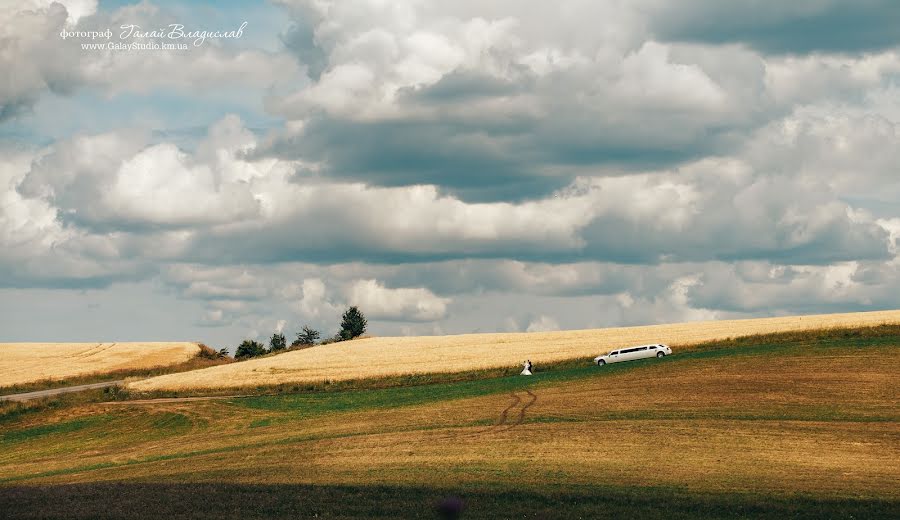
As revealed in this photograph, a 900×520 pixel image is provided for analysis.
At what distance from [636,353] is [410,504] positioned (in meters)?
47.3

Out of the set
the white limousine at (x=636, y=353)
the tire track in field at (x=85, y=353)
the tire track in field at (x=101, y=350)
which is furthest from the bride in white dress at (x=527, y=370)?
the tire track in field at (x=101, y=350)

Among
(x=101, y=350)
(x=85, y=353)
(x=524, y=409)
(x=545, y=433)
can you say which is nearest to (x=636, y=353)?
(x=524, y=409)

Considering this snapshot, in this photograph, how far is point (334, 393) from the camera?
69250 mm

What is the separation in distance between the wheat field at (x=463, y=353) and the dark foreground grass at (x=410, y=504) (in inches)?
1701

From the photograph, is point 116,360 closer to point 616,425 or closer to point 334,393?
point 334,393

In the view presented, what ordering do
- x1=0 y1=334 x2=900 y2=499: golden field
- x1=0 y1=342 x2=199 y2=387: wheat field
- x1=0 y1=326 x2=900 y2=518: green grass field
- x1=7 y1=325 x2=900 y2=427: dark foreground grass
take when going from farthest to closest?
x1=0 y1=342 x2=199 y2=387: wheat field < x1=7 y1=325 x2=900 y2=427: dark foreground grass < x1=0 y1=334 x2=900 y2=499: golden field < x1=0 y1=326 x2=900 y2=518: green grass field

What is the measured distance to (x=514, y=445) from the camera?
40.7 m

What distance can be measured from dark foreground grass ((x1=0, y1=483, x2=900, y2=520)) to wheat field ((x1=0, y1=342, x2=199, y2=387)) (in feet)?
239

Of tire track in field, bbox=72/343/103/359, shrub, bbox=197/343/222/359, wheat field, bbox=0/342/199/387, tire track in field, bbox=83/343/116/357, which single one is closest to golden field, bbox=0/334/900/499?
wheat field, bbox=0/342/199/387

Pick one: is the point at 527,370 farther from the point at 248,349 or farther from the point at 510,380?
the point at 248,349

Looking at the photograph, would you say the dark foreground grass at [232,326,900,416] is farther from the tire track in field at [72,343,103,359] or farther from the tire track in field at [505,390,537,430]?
the tire track in field at [72,343,103,359]

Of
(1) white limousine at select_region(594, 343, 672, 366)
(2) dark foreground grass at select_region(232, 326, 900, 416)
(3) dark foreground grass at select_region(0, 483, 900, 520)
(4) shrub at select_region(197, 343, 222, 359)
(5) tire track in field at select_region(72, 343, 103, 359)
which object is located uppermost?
(5) tire track in field at select_region(72, 343, 103, 359)

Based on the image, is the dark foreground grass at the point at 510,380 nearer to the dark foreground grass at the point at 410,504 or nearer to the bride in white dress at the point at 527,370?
the bride in white dress at the point at 527,370

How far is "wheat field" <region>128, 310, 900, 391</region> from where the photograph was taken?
251 ft
